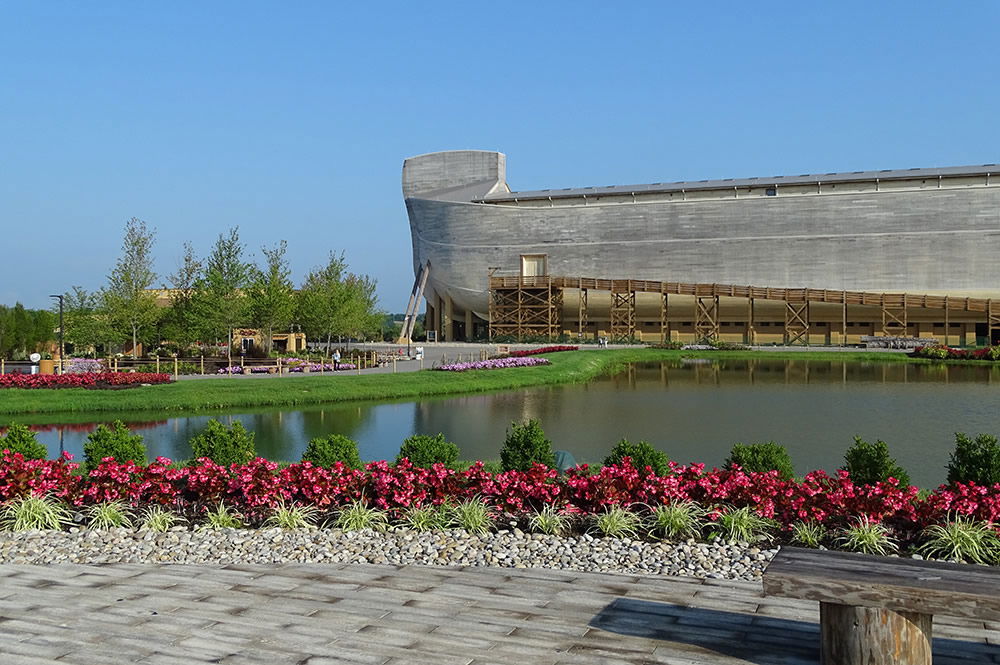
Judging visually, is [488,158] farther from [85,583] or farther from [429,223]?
[85,583]

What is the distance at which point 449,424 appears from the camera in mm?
20438

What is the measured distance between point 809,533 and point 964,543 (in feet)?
3.94

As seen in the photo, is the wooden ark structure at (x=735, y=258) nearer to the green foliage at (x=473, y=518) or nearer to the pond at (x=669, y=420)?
the pond at (x=669, y=420)

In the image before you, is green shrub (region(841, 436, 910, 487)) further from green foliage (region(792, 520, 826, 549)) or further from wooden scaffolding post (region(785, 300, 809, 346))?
wooden scaffolding post (region(785, 300, 809, 346))

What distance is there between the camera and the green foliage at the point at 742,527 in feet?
25.5

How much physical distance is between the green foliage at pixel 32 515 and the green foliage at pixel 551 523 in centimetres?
449

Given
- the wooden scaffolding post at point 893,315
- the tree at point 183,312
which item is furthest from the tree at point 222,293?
the wooden scaffolding post at point 893,315

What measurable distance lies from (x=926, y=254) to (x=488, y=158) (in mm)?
39990

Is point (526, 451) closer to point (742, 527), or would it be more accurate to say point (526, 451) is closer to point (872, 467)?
point (742, 527)

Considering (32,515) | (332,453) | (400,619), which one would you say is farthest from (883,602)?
(332,453)

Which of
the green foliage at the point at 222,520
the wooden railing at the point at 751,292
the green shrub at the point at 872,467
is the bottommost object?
the green foliage at the point at 222,520

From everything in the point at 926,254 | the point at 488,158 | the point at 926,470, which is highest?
the point at 488,158

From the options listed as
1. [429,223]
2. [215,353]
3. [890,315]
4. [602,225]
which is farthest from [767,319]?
[215,353]

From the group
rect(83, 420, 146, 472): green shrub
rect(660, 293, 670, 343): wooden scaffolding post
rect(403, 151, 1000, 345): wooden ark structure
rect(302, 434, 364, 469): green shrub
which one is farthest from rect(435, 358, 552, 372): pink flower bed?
rect(660, 293, 670, 343): wooden scaffolding post
